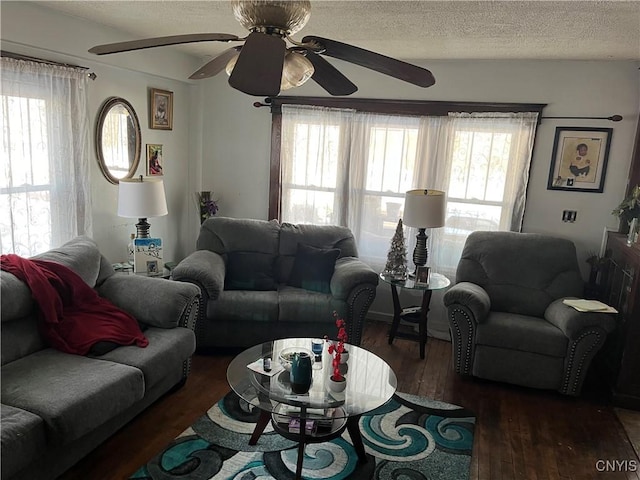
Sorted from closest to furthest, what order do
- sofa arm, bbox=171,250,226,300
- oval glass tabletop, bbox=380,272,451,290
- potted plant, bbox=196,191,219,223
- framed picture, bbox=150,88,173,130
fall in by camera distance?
sofa arm, bbox=171,250,226,300, oval glass tabletop, bbox=380,272,451,290, framed picture, bbox=150,88,173,130, potted plant, bbox=196,191,219,223

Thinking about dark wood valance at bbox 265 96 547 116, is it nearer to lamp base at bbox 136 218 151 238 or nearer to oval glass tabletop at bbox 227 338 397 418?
lamp base at bbox 136 218 151 238

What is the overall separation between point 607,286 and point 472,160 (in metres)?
1.46

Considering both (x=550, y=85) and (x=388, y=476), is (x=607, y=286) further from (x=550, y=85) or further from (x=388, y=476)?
(x=388, y=476)

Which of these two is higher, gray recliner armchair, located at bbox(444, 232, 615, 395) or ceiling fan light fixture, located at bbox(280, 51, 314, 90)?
ceiling fan light fixture, located at bbox(280, 51, 314, 90)

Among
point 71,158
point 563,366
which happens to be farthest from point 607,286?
point 71,158

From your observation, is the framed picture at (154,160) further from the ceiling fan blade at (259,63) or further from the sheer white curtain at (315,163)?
the ceiling fan blade at (259,63)

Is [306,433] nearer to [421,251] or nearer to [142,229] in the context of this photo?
[421,251]

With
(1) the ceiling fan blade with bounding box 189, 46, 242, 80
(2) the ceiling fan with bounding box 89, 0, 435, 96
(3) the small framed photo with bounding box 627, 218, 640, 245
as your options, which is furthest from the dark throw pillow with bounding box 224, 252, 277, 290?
(3) the small framed photo with bounding box 627, 218, 640, 245

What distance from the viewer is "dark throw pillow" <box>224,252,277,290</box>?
377 cm

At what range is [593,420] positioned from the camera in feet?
9.86

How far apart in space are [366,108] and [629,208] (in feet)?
7.39

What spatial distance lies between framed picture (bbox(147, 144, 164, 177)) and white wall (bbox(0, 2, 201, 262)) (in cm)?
6

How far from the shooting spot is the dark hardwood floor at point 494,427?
2.46 metres

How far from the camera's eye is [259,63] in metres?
1.54
